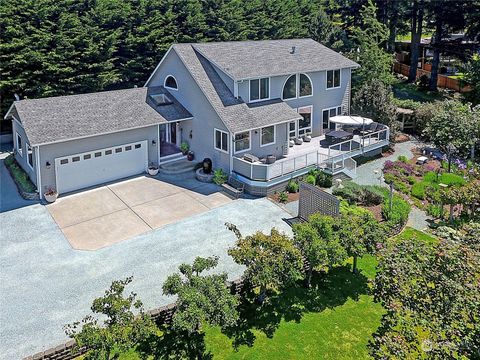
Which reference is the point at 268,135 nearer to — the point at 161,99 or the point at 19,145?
the point at 161,99

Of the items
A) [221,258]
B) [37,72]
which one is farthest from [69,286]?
[37,72]

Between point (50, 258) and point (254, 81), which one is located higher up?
point (254, 81)

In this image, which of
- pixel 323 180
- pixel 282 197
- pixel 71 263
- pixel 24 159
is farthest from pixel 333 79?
pixel 71 263

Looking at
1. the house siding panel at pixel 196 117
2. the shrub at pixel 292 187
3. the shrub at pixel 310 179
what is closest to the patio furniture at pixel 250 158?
the house siding panel at pixel 196 117

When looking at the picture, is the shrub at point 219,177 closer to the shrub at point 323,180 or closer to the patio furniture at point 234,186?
the patio furniture at point 234,186

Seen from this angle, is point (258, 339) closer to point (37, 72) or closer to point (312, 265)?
point (312, 265)

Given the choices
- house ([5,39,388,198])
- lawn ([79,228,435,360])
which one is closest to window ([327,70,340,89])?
house ([5,39,388,198])

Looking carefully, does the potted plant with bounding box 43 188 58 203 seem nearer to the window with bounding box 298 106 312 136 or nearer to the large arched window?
the large arched window
